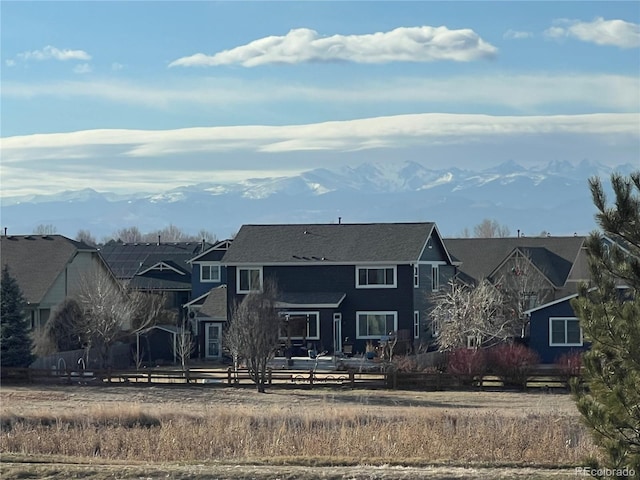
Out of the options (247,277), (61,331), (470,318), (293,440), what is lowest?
(293,440)

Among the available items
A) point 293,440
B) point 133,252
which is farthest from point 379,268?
point 133,252

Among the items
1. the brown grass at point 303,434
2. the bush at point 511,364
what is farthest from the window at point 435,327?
the brown grass at point 303,434

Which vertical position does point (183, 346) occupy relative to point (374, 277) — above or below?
below

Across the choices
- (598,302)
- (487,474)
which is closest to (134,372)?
(487,474)

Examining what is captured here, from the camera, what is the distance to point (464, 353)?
4322 cm

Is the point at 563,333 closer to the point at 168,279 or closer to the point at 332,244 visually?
the point at 332,244

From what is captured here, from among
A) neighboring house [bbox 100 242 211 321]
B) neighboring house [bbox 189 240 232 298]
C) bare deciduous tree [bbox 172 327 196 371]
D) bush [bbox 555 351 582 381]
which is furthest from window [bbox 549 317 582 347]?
neighboring house [bbox 100 242 211 321]

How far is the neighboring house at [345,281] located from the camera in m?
52.5

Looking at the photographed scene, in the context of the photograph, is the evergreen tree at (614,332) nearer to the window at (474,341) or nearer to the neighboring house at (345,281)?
the window at (474,341)

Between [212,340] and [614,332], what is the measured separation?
43.7 metres

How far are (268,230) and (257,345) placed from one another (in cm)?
1542

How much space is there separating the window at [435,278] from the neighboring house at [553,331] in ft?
23.8

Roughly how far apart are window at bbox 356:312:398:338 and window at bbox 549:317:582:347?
7.74 meters

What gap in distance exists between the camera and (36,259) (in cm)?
5684
